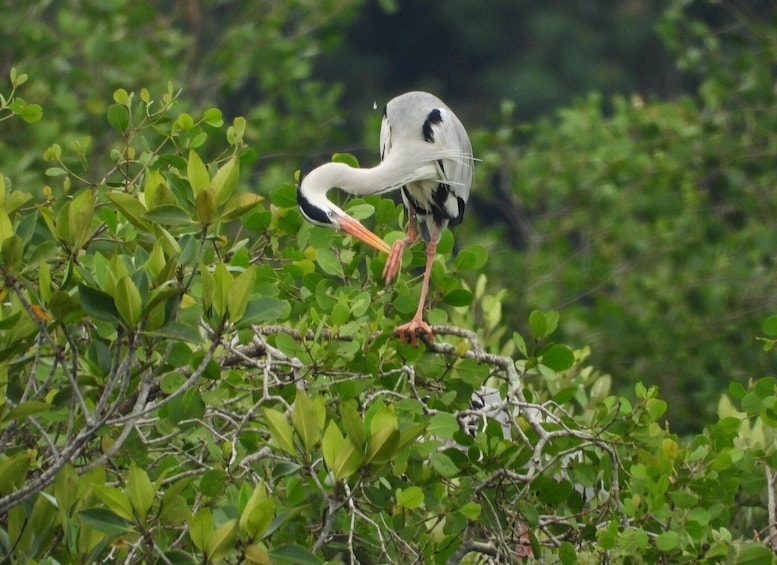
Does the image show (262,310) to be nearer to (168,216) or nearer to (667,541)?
(168,216)

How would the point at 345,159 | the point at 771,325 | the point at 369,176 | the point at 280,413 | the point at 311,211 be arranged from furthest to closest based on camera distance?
the point at 369,176 → the point at 345,159 → the point at 311,211 → the point at 771,325 → the point at 280,413

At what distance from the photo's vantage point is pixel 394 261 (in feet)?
12.8

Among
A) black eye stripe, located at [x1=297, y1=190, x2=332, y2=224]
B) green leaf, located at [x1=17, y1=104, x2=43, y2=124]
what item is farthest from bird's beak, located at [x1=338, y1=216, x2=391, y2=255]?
green leaf, located at [x1=17, y1=104, x2=43, y2=124]

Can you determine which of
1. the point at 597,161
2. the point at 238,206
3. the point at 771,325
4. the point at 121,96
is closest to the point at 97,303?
the point at 238,206

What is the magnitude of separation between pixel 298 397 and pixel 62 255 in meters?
0.85

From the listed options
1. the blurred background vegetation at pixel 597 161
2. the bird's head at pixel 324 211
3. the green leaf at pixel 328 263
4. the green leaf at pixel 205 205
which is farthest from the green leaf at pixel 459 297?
the blurred background vegetation at pixel 597 161

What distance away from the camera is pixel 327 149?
911 cm

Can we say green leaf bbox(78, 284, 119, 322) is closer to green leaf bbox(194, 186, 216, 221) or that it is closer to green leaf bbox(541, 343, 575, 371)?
green leaf bbox(194, 186, 216, 221)

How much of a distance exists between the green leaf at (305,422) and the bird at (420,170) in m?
2.24

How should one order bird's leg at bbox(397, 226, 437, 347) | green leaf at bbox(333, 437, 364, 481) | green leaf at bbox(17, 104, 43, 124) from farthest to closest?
1. bird's leg at bbox(397, 226, 437, 347)
2. green leaf at bbox(17, 104, 43, 124)
3. green leaf at bbox(333, 437, 364, 481)

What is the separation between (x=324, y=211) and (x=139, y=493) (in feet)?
6.32

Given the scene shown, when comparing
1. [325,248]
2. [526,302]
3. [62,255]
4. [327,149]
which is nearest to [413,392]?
[325,248]

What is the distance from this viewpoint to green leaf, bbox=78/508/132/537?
2506 millimetres

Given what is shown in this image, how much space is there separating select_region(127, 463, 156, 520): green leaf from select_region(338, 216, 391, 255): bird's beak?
1.60 metres
